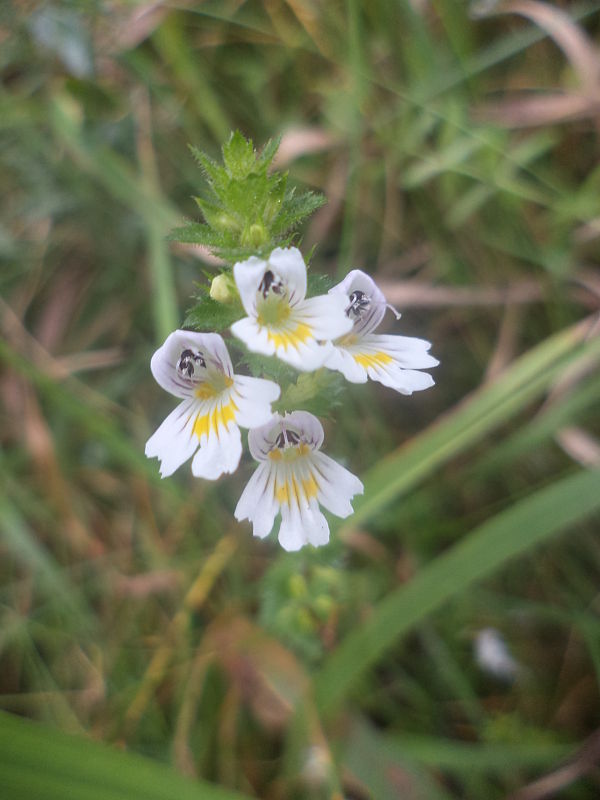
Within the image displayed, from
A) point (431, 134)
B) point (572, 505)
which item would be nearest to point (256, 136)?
point (431, 134)

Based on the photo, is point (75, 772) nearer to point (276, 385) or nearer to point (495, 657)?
point (276, 385)

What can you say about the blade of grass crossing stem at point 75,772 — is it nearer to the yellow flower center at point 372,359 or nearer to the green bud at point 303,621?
the green bud at point 303,621

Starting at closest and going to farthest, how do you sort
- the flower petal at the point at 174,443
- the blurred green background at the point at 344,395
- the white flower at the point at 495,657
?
the flower petal at the point at 174,443
the blurred green background at the point at 344,395
the white flower at the point at 495,657

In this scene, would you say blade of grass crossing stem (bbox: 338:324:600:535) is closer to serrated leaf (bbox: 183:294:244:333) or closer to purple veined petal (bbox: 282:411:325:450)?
purple veined petal (bbox: 282:411:325:450)

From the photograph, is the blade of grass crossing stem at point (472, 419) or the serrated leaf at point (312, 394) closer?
the serrated leaf at point (312, 394)

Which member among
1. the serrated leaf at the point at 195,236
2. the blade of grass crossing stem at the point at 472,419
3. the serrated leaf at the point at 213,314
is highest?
A: the blade of grass crossing stem at the point at 472,419

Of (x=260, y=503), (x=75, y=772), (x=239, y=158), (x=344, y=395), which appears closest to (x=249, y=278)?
(x=239, y=158)

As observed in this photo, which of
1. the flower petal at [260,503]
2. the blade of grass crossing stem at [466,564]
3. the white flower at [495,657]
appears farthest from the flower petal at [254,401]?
the white flower at [495,657]

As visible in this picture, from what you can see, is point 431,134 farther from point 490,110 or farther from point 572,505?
point 572,505
